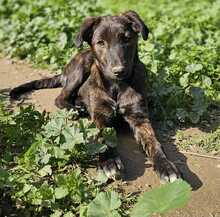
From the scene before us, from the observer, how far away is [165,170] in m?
4.18

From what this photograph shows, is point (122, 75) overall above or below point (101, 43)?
below

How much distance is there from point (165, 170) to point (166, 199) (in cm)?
152

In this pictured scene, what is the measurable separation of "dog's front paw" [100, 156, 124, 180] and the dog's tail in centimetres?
189

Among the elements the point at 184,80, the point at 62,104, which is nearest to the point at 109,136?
the point at 62,104

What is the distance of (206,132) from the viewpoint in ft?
16.8

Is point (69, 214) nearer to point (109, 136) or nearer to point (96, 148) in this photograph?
point (96, 148)

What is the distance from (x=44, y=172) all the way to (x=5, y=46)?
3788 mm

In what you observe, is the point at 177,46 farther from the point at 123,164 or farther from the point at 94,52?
the point at 123,164

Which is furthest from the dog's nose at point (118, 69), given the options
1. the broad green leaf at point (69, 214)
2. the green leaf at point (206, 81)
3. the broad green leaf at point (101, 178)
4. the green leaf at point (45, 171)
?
the green leaf at point (206, 81)

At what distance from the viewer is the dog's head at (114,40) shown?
471 centimetres

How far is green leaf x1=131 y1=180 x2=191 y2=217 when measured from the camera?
2.63m

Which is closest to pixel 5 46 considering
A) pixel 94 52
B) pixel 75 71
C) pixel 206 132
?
pixel 75 71

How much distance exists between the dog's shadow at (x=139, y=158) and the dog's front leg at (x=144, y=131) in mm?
83

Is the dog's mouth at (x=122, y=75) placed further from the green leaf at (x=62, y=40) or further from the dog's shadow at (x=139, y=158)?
the green leaf at (x=62, y=40)
